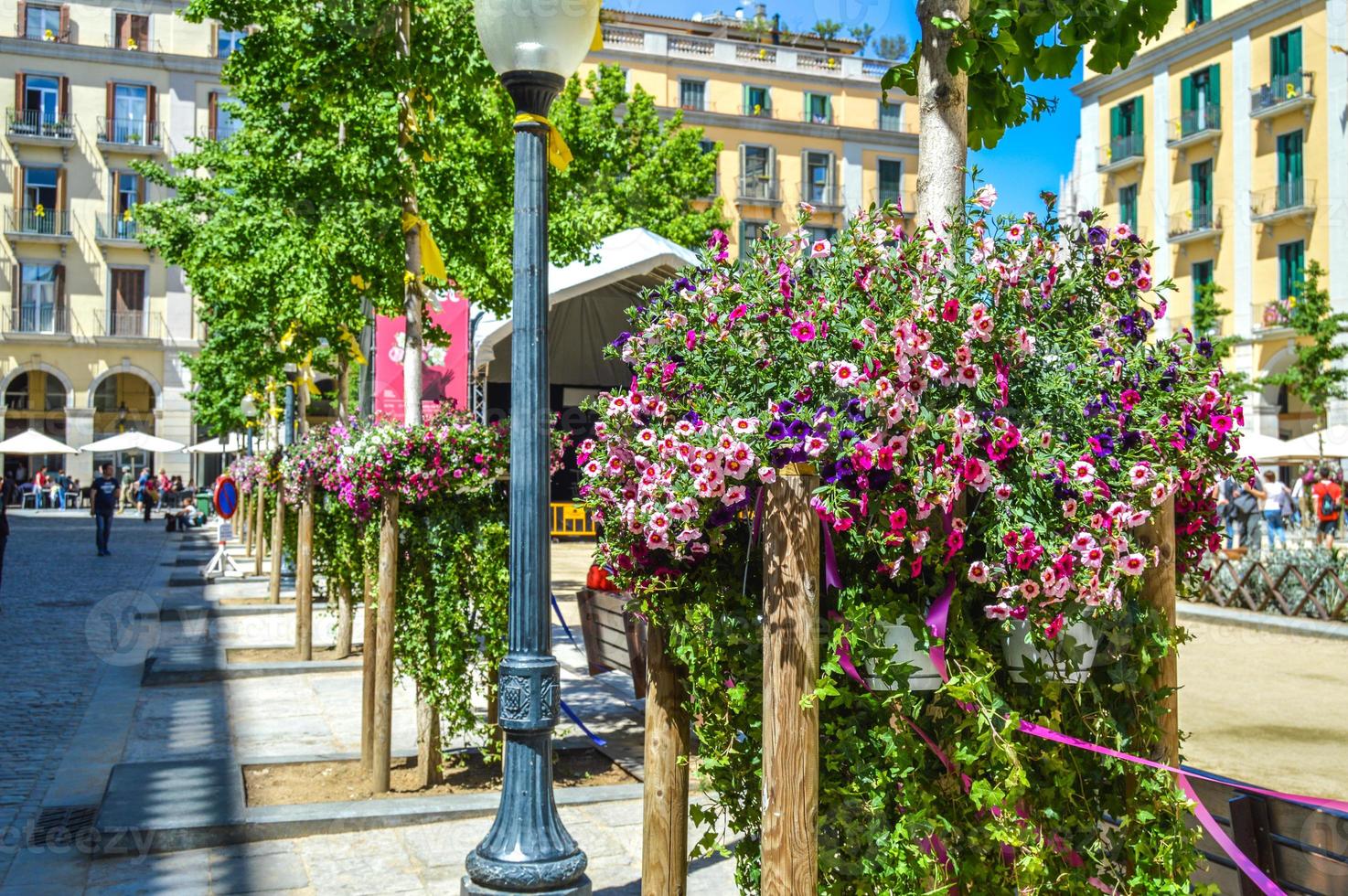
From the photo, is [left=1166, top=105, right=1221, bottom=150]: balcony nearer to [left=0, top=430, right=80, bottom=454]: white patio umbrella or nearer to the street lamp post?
[left=0, top=430, right=80, bottom=454]: white patio umbrella

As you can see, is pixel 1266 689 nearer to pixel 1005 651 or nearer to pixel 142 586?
pixel 1005 651

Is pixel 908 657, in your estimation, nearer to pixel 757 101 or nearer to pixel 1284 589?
pixel 1284 589

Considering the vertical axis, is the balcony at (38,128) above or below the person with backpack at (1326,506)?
above

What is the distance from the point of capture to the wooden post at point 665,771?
3406 millimetres

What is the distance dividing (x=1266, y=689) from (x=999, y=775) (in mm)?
8069

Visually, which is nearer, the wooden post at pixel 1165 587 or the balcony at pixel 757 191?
the wooden post at pixel 1165 587

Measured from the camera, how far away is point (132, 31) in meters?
47.9

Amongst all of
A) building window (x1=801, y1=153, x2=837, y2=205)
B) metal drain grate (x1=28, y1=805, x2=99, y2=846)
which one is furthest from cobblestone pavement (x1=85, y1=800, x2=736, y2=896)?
building window (x1=801, y1=153, x2=837, y2=205)

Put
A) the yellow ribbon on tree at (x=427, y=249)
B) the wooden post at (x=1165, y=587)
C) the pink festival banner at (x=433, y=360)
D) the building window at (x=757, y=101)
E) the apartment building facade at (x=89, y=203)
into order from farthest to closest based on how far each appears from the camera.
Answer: the building window at (x=757, y=101)
the apartment building facade at (x=89, y=203)
the pink festival banner at (x=433, y=360)
the yellow ribbon on tree at (x=427, y=249)
the wooden post at (x=1165, y=587)

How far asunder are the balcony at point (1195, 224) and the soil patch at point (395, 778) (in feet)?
120

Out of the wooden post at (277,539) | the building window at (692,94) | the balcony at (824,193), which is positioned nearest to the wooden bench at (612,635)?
the wooden post at (277,539)

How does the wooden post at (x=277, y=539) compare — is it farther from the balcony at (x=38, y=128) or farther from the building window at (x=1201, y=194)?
the balcony at (x=38, y=128)

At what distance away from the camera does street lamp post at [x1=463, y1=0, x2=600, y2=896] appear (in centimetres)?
397

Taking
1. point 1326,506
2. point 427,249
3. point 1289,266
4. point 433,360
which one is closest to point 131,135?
point 1289,266
